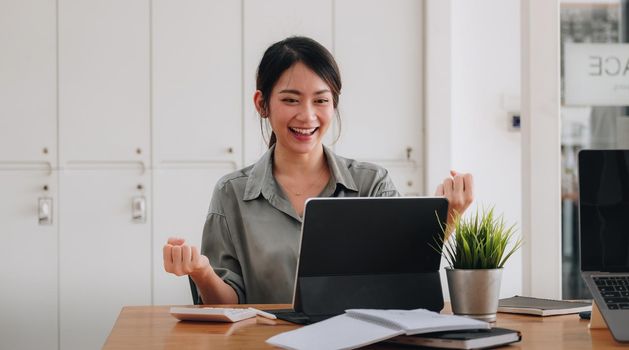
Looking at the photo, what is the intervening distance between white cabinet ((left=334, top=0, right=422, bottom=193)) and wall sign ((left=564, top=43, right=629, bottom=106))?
0.75 meters

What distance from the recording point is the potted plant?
1751mm

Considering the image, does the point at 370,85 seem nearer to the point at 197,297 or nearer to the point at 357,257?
the point at 197,297

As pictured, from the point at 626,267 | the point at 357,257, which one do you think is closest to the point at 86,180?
the point at 357,257

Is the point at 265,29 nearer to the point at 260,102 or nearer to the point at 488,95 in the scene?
the point at 488,95

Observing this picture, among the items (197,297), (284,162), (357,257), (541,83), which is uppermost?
(541,83)

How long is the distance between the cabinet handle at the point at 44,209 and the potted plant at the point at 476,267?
2.67 m

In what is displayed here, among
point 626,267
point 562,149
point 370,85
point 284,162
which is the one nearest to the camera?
point 626,267

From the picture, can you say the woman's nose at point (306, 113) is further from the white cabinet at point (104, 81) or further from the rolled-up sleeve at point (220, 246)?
the white cabinet at point (104, 81)

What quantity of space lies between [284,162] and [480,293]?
882mm

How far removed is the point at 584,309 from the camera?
1.96 metres

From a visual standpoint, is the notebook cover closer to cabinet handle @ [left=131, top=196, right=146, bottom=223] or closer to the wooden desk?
the wooden desk

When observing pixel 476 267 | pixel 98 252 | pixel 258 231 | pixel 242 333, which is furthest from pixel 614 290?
pixel 98 252

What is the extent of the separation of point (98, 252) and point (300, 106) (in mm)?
1990

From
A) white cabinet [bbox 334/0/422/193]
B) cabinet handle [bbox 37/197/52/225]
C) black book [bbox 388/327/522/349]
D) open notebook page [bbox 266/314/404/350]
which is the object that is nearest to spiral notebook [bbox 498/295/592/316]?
black book [bbox 388/327/522/349]
